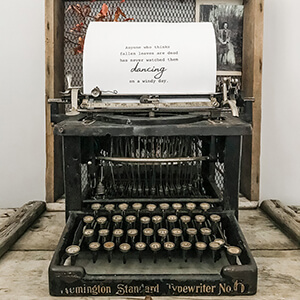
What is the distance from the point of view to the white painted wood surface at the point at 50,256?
3.55 feet

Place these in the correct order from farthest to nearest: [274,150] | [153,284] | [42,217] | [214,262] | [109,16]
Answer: [274,150] < [109,16] < [42,217] < [214,262] < [153,284]

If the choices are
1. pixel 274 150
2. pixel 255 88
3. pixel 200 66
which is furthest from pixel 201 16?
pixel 274 150

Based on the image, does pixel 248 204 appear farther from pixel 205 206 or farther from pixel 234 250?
pixel 234 250

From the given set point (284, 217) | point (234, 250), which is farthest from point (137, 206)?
point (284, 217)

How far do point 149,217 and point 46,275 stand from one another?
369 millimetres

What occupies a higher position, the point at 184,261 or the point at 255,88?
the point at 255,88

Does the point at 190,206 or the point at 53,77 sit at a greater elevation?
the point at 53,77

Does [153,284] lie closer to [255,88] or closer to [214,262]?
[214,262]

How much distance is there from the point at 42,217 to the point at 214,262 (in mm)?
876

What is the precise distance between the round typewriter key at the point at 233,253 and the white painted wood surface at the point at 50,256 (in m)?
0.10

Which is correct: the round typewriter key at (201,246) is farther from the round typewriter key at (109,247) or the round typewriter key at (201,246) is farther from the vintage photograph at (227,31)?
the vintage photograph at (227,31)

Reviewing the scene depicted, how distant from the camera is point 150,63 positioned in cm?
140

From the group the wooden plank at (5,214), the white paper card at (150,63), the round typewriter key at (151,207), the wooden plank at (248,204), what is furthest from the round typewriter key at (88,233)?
the wooden plank at (248,204)

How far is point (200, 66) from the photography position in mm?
1420
